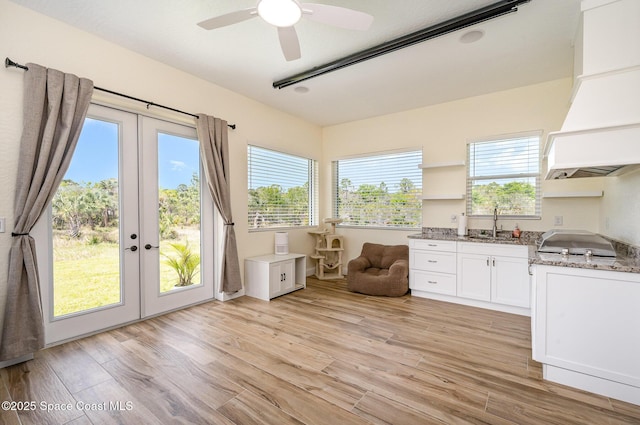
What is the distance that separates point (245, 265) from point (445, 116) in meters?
3.86

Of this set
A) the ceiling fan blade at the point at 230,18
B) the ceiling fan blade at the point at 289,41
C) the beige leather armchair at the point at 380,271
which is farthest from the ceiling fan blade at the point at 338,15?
the beige leather armchair at the point at 380,271

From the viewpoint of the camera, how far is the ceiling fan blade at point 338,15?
1862 millimetres

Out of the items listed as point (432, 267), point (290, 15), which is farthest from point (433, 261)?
point (290, 15)

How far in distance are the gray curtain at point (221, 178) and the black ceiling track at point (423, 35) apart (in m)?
1.34

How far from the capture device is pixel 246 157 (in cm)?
429

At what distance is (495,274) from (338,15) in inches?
133

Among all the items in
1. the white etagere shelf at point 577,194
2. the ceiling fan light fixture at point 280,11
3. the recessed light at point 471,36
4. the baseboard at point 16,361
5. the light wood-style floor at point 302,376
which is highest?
the recessed light at point 471,36

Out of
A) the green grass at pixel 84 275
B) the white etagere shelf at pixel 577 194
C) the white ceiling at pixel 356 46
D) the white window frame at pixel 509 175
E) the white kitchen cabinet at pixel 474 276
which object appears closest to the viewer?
the white ceiling at pixel 356 46

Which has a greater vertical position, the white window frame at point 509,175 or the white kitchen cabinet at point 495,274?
the white window frame at point 509,175

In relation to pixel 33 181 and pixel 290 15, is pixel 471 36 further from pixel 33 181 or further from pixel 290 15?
pixel 33 181

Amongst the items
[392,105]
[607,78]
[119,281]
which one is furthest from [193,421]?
[392,105]

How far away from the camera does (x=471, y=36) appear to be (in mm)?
2732

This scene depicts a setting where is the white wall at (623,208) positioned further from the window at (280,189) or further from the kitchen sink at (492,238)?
the window at (280,189)

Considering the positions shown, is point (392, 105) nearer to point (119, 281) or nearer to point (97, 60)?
point (97, 60)
